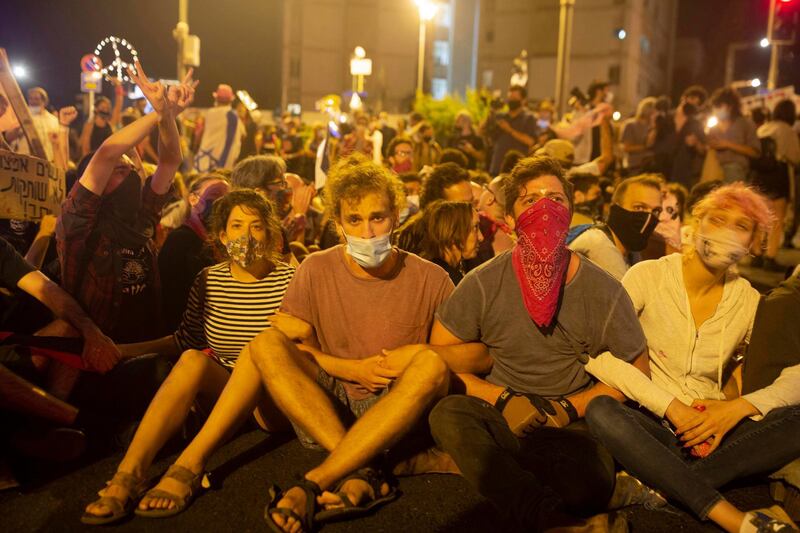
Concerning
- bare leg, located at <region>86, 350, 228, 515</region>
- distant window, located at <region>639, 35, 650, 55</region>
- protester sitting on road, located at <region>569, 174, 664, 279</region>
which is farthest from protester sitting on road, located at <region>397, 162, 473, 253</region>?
distant window, located at <region>639, 35, 650, 55</region>

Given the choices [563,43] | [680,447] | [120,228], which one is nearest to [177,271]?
[120,228]

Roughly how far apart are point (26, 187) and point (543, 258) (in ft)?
10.4

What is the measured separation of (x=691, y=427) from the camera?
13.4 ft

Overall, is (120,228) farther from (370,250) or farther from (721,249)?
(721,249)

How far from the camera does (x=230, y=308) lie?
499 centimetres

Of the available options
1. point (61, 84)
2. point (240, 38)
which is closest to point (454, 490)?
point (61, 84)

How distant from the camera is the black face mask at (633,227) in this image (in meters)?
5.88

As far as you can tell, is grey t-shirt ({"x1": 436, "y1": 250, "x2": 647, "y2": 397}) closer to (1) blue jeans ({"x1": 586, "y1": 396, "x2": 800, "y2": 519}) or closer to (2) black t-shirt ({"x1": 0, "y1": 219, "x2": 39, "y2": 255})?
(1) blue jeans ({"x1": 586, "y1": 396, "x2": 800, "y2": 519})

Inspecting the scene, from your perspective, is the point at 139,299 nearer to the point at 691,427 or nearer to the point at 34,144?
the point at 34,144

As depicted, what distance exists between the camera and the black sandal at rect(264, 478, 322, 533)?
12.1 ft

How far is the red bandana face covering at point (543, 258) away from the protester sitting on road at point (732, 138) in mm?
7672

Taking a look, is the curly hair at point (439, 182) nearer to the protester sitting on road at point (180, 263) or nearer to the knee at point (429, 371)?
the protester sitting on road at point (180, 263)

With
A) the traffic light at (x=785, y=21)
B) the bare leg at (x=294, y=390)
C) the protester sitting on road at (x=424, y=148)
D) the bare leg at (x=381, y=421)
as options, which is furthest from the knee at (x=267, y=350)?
the traffic light at (x=785, y=21)

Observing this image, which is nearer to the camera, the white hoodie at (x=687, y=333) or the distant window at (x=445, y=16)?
the white hoodie at (x=687, y=333)
